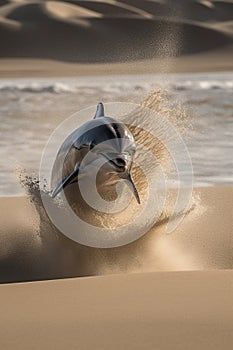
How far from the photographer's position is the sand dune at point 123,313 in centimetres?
317

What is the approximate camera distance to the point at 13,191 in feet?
21.9

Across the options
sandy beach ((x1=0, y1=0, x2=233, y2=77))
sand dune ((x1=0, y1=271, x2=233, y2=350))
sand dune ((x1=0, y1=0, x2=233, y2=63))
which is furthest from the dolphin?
sand dune ((x1=0, y1=0, x2=233, y2=63))

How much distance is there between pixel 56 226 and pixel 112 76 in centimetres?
1248

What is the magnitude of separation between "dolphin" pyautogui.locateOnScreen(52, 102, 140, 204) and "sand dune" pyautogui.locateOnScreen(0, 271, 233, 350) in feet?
1.32

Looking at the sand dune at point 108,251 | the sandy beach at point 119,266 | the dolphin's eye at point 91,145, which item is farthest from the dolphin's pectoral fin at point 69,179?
the sand dune at point 108,251

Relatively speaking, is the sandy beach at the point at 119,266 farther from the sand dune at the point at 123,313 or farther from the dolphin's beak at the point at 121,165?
the dolphin's beak at the point at 121,165

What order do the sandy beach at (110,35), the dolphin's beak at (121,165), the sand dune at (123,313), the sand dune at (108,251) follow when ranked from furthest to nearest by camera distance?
the sandy beach at (110,35), the sand dune at (108,251), the dolphin's beak at (121,165), the sand dune at (123,313)

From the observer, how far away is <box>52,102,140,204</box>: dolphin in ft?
12.6

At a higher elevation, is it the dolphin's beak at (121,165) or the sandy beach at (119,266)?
the dolphin's beak at (121,165)

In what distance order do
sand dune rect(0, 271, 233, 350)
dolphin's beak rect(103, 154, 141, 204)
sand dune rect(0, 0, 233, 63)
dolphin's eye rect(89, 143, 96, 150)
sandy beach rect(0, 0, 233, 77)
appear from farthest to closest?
1. sand dune rect(0, 0, 233, 63)
2. sandy beach rect(0, 0, 233, 77)
3. dolphin's eye rect(89, 143, 96, 150)
4. dolphin's beak rect(103, 154, 141, 204)
5. sand dune rect(0, 271, 233, 350)

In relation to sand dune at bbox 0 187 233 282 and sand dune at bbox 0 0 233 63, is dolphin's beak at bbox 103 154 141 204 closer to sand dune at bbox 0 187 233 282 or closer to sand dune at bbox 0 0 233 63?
sand dune at bbox 0 187 233 282

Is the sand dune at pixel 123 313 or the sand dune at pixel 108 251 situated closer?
the sand dune at pixel 123 313

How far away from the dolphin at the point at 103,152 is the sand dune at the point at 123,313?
403 mm

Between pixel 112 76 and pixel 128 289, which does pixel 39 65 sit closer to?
pixel 112 76
